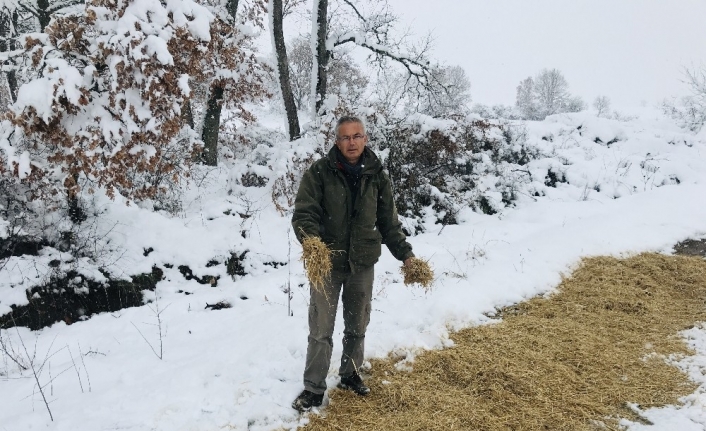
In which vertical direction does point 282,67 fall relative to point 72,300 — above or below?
above

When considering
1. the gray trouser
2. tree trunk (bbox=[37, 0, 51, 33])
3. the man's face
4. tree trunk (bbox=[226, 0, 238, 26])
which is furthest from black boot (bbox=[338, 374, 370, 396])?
tree trunk (bbox=[226, 0, 238, 26])

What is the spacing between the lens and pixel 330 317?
3.31 m

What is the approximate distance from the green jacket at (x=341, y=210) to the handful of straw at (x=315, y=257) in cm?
15

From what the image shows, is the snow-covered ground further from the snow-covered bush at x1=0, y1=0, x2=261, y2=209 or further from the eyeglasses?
the eyeglasses

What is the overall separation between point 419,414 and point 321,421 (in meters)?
0.78

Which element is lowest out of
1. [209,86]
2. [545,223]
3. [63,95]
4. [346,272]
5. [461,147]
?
[545,223]

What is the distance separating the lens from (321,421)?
329 centimetres

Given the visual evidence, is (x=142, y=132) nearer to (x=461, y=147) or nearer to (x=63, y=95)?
(x=63, y=95)

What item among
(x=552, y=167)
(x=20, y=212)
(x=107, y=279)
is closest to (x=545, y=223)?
(x=552, y=167)

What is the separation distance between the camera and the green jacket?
3.15m

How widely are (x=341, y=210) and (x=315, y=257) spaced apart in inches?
Result: 18.3

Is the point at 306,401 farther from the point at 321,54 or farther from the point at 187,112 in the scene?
the point at 321,54

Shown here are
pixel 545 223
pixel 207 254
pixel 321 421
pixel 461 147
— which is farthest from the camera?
pixel 461 147

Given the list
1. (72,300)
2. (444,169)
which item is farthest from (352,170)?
(444,169)
